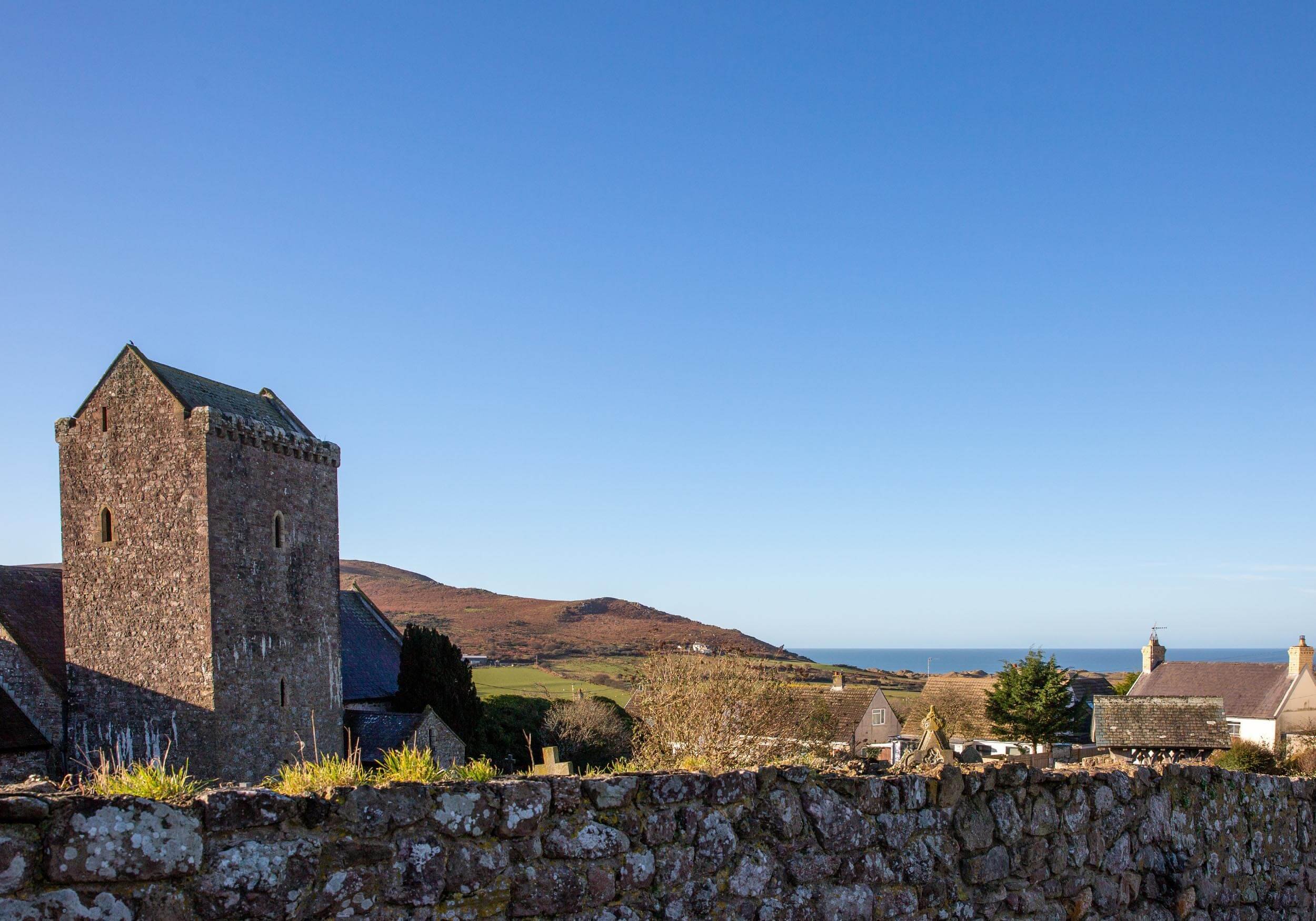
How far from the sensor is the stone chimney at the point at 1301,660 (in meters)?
46.0

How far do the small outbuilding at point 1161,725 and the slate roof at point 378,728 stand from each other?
27.2 m

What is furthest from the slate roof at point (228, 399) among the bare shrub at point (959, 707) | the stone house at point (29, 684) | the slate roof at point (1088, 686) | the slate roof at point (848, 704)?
the slate roof at point (1088, 686)

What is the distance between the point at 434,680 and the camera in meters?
31.8

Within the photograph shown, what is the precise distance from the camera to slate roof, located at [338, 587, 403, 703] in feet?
105

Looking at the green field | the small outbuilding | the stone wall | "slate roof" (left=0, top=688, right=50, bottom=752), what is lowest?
the small outbuilding

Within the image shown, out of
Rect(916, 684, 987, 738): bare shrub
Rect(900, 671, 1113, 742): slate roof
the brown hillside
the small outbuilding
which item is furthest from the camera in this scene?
the brown hillside

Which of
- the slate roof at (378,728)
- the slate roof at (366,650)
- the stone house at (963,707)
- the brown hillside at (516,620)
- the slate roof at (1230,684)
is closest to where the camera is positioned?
the slate roof at (378,728)

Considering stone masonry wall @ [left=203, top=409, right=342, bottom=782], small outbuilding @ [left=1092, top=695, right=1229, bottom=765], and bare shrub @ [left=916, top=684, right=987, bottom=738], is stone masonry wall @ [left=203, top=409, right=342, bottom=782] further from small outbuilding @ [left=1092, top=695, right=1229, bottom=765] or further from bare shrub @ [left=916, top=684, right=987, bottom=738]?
bare shrub @ [left=916, top=684, right=987, bottom=738]

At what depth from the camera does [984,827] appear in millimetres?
5500

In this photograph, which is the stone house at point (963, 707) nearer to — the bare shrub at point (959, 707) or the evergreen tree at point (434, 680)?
the bare shrub at point (959, 707)

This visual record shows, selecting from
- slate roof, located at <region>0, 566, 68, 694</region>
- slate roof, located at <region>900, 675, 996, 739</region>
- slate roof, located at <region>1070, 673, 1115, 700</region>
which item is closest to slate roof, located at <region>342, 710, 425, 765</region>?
slate roof, located at <region>0, 566, 68, 694</region>

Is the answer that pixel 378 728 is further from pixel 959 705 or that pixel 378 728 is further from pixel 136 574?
pixel 959 705

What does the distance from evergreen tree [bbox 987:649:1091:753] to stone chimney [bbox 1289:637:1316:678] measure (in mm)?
11730

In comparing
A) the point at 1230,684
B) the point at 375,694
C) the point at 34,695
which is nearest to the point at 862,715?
the point at 1230,684
